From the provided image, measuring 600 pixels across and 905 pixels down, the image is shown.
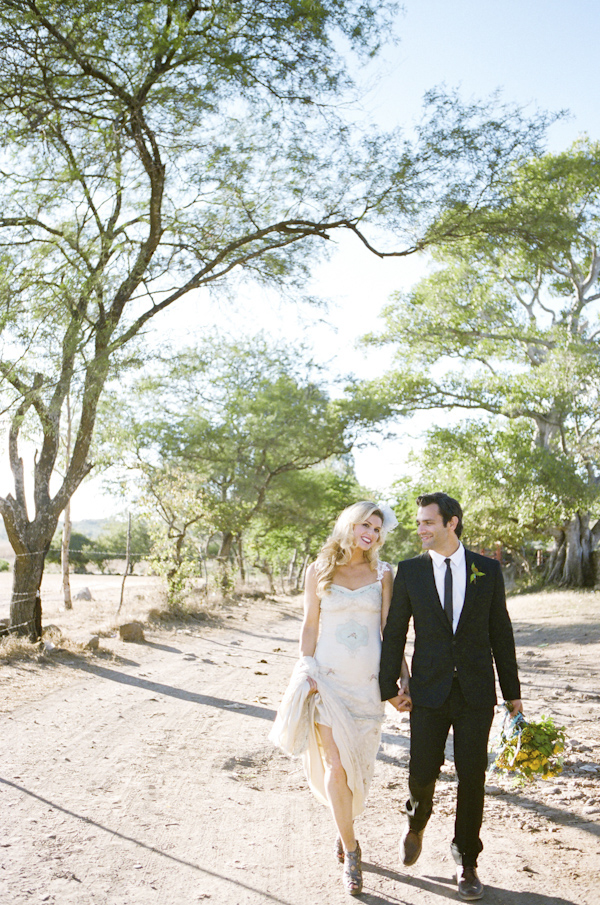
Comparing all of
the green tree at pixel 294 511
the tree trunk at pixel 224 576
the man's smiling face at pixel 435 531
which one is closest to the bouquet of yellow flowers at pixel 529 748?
the man's smiling face at pixel 435 531

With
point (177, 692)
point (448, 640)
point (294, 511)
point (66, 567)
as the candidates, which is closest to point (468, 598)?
point (448, 640)

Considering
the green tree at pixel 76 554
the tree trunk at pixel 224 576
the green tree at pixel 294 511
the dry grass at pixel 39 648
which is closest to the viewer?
the dry grass at pixel 39 648

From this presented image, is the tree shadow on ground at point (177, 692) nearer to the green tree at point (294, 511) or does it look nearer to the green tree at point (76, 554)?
the green tree at point (294, 511)

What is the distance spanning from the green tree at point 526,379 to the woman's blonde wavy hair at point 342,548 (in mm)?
17453

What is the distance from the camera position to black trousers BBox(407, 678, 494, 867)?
13.1 ft

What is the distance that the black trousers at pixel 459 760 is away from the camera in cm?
400

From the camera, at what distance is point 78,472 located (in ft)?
42.3

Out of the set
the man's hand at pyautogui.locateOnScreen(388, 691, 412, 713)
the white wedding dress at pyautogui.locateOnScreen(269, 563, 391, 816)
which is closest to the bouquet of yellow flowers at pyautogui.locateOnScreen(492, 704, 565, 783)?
the man's hand at pyautogui.locateOnScreen(388, 691, 412, 713)

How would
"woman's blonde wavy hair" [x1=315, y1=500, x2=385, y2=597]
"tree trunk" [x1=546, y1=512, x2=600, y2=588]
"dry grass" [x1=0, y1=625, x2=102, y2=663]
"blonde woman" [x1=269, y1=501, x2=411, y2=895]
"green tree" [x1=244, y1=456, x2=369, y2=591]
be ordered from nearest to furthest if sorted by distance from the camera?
"blonde woman" [x1=269, y1=501, x2=411, y2=895]
"woman's blonde wavy hair" [x1=315, y1=500, x2=385, y2=597]
"dry grass" [x1=0, y1=625, x2=102, y2=663]
"tree trunk" [x1=546, y1=512, x2=600, y2=588]
"green tree" [x1=244, y1=456, x2=369, y2=591]

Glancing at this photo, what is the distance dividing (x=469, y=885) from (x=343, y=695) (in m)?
1.11

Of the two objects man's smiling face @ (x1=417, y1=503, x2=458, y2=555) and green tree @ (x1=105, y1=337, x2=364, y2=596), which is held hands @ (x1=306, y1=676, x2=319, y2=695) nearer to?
man's smiling face @ (x1=417, y1=503, x2=458, y2=555)

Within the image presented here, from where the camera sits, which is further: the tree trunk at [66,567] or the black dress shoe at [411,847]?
the tree trunk at [66,567]

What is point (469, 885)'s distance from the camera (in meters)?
3.87

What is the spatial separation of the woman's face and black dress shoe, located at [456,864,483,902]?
5.65 feet
